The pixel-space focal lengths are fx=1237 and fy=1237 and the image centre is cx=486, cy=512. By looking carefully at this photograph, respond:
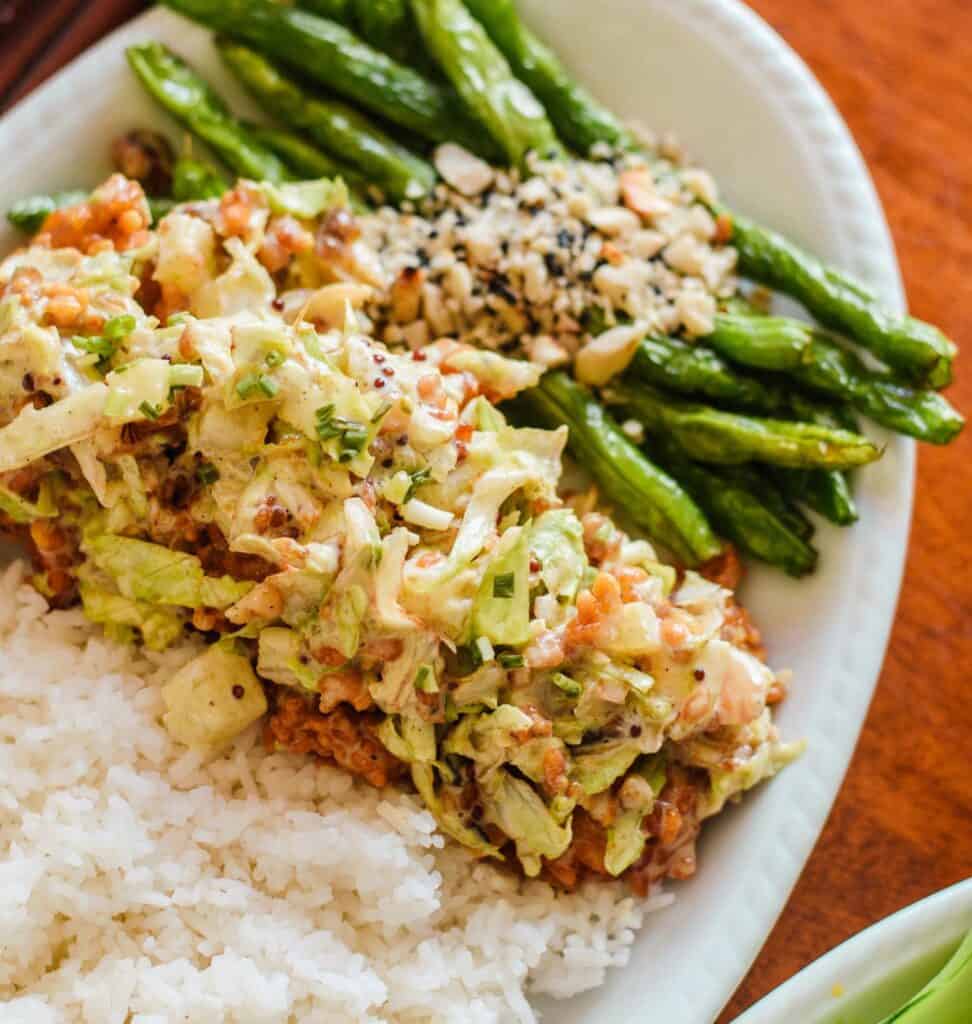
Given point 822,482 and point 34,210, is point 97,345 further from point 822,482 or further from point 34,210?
point 822,482

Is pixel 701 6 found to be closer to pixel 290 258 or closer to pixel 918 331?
pixel 918 331

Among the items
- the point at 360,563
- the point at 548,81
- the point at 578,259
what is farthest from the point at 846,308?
the point at 360,563

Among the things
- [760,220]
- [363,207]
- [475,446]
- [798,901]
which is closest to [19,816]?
[475,446]

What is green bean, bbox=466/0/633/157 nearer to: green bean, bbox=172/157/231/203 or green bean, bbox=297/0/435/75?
green bean, bbox=297/0/435/75

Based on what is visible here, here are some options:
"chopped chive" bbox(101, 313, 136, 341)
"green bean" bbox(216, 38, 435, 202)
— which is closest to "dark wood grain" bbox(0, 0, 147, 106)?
"green bean" bbox(216, 38, 435, 202)

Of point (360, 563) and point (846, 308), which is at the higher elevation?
point (846, 308)

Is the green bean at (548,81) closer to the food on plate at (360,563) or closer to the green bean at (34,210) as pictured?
the food on plate at (360,563)
